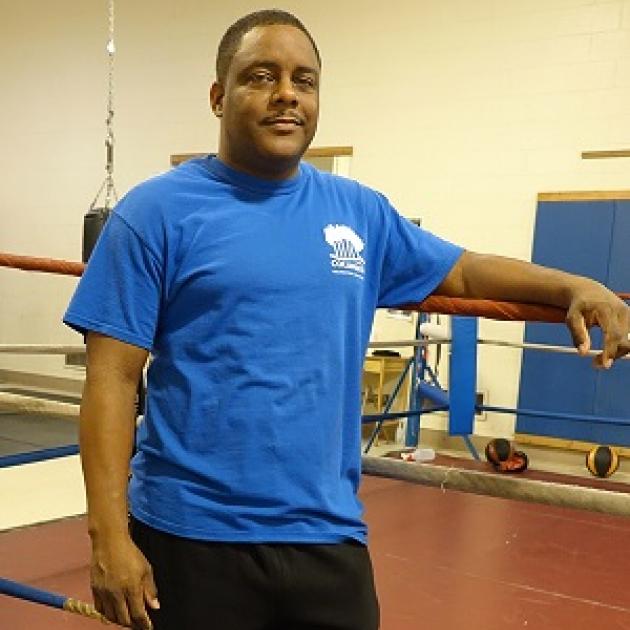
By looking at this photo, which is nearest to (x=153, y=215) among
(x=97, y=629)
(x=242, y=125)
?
(x=242, y=125)

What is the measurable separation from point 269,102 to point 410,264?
0.30m

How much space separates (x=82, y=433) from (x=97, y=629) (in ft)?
4.69

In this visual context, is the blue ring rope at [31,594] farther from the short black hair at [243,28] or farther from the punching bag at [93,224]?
the punching bag at [93,224]

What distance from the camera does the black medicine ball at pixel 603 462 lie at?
4.39 meters

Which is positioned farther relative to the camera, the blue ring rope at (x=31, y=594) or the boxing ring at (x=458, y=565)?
the boxing ring at (x=458, y=565)

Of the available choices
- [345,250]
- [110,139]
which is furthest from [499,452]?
[345,250]

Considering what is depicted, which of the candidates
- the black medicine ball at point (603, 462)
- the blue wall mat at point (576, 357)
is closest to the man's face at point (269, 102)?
the black medicine ball at point (603, 462)

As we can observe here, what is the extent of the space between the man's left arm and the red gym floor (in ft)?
4.52

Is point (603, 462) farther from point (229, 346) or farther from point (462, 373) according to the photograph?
point (229, 346)

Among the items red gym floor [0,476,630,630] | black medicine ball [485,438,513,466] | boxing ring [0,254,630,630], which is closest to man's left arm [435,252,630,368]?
boxing ring [0,254,630,630]

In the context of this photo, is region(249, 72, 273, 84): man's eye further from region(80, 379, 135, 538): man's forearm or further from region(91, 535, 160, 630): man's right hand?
region(91, 535, 160, 630): man's right hand

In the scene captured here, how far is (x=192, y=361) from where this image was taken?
92cm

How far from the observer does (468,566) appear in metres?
2.79

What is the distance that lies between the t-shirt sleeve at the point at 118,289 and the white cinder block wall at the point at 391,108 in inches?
173
